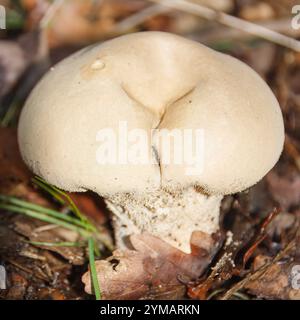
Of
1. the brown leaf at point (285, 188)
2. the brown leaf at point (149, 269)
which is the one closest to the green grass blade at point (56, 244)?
the brown leaf at point (149, 269)

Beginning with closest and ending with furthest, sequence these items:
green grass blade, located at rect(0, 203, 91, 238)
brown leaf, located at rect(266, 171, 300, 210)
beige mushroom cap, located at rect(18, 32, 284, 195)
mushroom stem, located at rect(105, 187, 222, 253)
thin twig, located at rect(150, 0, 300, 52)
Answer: beige mushroom cap, located at rect(18, 32, 284, 195) < mushroom stem, located at rect(105, 187, 222, 253) < green grass blade, located at rect(0, 203, 91, 238) < brown leaf, located at rect(266, 171, 300, 210) < thin twig, located at rect(150, 0, 300, 52)

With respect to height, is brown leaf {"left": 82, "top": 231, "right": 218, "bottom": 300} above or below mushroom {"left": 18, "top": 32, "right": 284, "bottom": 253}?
below

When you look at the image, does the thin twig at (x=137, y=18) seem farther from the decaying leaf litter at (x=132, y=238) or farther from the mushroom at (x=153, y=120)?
the mushroom at (x=153, y=120)

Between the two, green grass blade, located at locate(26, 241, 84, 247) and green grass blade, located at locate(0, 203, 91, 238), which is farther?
green grass blade, located at locate(0, 203, 91, 238)

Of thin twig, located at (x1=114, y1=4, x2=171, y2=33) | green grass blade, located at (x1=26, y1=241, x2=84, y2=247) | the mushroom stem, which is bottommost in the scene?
green grass blade, located at (x1=26, y1=241, x2=84, y2=247)

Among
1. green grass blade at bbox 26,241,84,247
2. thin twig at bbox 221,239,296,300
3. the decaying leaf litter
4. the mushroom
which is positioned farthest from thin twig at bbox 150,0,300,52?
green grass blade at bbox 26,241,84,247

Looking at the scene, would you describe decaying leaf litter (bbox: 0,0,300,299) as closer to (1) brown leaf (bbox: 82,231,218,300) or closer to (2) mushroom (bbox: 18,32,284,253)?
(1) brown leaf (bbox: 82,231,218,300)

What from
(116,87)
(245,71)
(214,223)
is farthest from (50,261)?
(245,71)

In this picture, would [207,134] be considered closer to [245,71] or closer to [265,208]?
[245,71]

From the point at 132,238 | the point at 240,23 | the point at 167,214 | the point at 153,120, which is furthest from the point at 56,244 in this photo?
the point at 240,23
